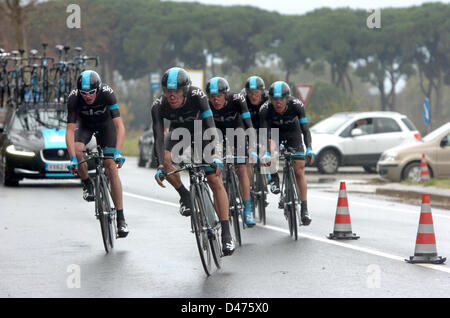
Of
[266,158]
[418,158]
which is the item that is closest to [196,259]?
[266,158]

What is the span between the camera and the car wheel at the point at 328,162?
2644 centimetres

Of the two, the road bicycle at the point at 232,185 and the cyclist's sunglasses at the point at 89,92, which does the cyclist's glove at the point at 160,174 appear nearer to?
the cyclist's sunglasses at the point at 89,92

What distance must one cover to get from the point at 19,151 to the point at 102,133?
8.99 meters

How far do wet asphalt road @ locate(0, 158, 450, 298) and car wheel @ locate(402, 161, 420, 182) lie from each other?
6.02 m

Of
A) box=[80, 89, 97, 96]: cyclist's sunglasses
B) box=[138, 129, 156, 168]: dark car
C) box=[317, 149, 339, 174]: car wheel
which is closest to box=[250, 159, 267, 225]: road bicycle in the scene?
box=[80, 89, 97, 96]: cyclist's sunglasses

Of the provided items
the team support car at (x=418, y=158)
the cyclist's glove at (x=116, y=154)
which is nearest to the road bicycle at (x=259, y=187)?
the cyclist's glove at (x=116, y=154)

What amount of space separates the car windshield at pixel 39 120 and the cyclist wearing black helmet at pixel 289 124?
9251mm

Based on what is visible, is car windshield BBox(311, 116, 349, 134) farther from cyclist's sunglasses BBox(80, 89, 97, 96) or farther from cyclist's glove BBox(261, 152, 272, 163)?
cyclist's sunglasses BBox(80, 89, 97, 96)

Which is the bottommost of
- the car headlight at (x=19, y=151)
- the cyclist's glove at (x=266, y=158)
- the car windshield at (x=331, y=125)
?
the car headlight at (x=19, y=151)

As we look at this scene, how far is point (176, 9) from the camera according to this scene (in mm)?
70125

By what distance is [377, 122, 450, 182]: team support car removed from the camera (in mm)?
21406

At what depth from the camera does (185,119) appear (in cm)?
916

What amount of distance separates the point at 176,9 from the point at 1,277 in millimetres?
62543
